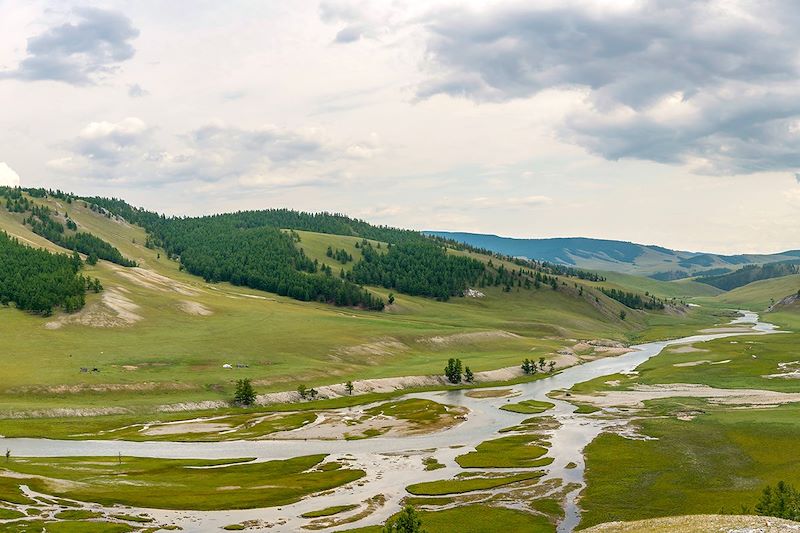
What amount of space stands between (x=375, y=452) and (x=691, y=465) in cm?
4988

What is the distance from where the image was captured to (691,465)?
3735 inches

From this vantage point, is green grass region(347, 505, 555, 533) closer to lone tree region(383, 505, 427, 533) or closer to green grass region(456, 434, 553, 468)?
lone tree region(383, 505, 427, 533)

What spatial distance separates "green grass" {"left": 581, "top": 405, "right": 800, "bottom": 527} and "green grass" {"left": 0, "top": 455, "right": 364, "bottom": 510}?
119 feet

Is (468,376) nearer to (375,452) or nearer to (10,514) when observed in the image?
(375,452)

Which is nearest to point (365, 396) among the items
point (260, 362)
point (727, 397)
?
point (260, 362)

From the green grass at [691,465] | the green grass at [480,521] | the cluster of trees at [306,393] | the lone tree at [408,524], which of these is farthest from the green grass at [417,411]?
the lone tree at [408,524]

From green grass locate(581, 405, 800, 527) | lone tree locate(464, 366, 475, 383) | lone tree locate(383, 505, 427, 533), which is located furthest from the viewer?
lone tree locate(464, 366, 475, 383)

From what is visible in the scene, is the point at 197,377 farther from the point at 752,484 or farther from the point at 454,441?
the point at 752,484

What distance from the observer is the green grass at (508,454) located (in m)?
100

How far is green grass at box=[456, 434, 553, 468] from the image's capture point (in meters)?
100

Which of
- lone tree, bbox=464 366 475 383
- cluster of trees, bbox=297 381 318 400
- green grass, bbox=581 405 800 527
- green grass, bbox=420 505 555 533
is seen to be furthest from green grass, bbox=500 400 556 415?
green grass, bbox=420 505 555 533

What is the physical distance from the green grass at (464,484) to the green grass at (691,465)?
31.2ft

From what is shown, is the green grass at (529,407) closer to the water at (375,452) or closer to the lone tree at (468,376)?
the water at (375,452)

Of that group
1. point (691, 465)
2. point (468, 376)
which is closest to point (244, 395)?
point (468, 376)
